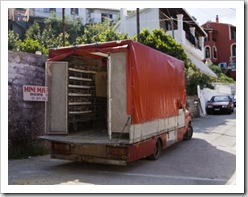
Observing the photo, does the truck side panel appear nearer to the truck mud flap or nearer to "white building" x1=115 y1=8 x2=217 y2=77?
the truck mud flap

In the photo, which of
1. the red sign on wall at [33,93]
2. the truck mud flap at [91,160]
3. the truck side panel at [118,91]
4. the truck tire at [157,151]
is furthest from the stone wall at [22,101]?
the truck tire at [157,151]

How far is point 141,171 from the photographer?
24.0 ft

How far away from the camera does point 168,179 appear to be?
6668 millimetres

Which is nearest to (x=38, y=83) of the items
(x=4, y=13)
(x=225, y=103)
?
(x=4, y=13)

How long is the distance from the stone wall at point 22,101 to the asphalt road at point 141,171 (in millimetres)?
838

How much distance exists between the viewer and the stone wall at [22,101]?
28.2 feet

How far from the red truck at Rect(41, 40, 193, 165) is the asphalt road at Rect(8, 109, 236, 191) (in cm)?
35

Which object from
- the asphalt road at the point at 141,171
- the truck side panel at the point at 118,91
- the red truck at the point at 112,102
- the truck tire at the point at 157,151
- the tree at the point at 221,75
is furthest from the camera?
the tree at the point at 221,75

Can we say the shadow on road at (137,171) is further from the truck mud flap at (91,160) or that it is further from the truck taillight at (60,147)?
the truck taillight at (60,147)

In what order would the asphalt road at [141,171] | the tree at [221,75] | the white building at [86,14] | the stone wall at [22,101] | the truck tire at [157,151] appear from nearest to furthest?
the asphalt road at [141,171]
the truck tire at [157,151]
the stone wall at [22,101]
the tree at [221,75]
the white building at [86,14]

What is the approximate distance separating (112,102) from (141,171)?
1687 millimetres

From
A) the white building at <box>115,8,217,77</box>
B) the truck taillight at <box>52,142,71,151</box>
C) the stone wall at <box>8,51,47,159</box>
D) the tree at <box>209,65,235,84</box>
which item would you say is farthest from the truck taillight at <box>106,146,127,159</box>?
the tree at <box>209,65,235,84</box>

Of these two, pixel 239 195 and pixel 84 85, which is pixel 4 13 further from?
pixel 239 195

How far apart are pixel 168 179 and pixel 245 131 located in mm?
1834
